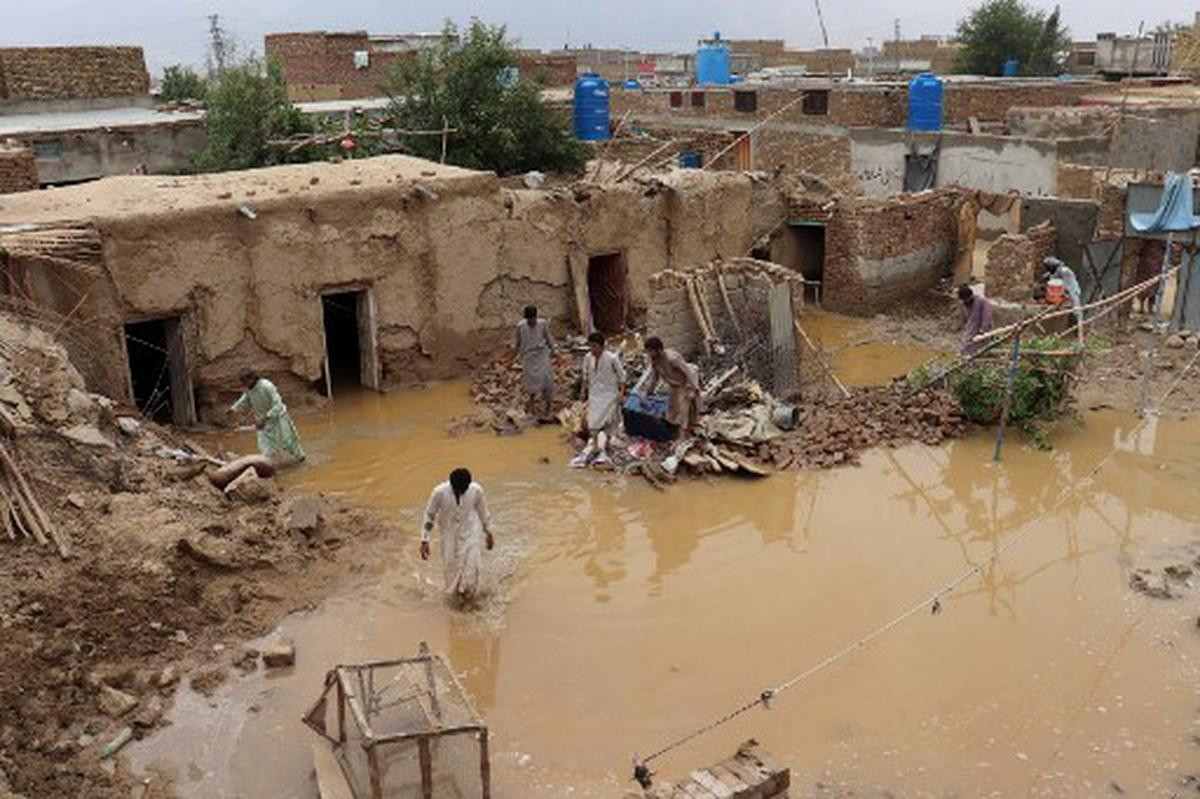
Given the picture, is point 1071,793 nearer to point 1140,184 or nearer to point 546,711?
point 546,711

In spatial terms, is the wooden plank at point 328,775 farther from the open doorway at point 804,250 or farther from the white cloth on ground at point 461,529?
the open doorway at point 804,250

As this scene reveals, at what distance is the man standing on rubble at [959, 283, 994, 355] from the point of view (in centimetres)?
1245

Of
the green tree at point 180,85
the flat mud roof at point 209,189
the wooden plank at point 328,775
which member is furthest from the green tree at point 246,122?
the wooden plank at point 328,775

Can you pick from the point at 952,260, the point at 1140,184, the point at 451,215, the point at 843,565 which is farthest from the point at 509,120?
the point at 843,565

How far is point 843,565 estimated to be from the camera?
9.31m

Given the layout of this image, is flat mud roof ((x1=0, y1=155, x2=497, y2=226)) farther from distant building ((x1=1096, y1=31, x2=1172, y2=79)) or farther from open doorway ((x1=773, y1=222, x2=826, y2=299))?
distant building ((x1=1096, y1=31, x2=1172, y2=79))

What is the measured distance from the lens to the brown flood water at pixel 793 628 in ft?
22.2

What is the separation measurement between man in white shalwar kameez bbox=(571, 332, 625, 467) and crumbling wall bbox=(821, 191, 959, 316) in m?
6.73

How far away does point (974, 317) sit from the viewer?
12.6 meters

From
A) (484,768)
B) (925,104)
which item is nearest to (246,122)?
(925,104)

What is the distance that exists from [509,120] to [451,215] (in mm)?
5476

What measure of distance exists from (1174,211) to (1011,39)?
90.1ft

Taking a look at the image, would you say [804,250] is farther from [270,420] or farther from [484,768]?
[484,768]

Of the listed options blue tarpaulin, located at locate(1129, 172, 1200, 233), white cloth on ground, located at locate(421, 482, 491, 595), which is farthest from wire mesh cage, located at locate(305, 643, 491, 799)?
blue tarpaulin, located at locate(1129, 172, 1200, 233)
